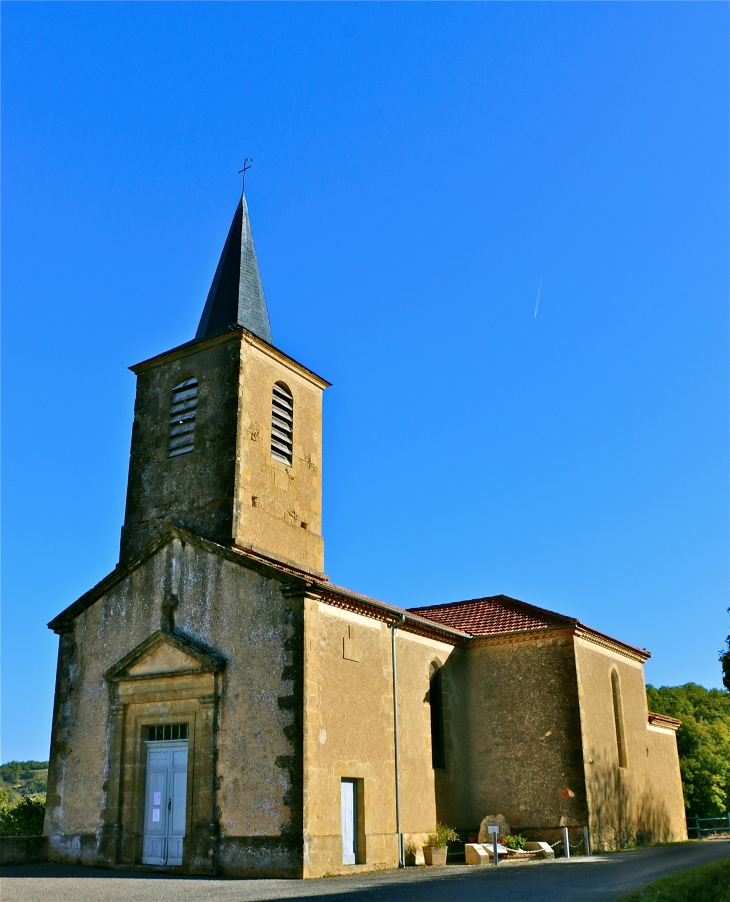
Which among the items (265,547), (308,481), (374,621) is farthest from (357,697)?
(308,481)

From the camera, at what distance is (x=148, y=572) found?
18.2 meters

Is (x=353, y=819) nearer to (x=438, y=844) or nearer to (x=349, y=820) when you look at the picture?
(x=349, y=820)

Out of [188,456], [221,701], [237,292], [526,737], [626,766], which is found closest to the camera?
[221,701]

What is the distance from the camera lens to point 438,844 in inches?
693

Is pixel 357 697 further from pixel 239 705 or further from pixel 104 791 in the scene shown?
pixel 104 791

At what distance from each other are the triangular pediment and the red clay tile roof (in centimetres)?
732

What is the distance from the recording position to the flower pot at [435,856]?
16.8 m

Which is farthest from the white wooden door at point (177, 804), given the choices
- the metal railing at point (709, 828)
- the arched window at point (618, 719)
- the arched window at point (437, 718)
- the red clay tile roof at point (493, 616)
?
the metal railing at point (709, 828)

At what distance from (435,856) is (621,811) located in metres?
6.16

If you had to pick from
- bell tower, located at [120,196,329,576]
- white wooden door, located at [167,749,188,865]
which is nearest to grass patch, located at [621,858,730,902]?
white wooden door, located at [167,749,188,865]

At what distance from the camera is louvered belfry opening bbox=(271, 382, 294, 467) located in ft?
67.8

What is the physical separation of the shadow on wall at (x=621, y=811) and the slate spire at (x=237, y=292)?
13.1 m

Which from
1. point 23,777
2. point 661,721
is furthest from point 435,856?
point 23,777

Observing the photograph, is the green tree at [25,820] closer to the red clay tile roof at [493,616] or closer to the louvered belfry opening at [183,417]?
the louvered belfry opening at [183,417]
